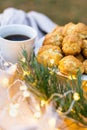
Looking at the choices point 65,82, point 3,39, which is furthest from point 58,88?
point 3,39

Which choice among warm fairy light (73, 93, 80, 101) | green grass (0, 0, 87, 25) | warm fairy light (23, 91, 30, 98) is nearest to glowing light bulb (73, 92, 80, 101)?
warm fairy light (73, 93, 80, 101)

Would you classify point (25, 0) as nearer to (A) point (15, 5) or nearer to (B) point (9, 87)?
(A) point (15, 5)

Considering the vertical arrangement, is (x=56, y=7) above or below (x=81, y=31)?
below

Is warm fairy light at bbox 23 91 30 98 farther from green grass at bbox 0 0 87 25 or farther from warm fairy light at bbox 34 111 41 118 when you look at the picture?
green grass at bbox 0 0 87 25

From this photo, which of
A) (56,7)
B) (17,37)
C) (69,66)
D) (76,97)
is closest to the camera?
(76,97)

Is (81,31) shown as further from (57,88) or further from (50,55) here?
(57,88)

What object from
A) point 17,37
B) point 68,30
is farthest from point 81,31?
point 17,37

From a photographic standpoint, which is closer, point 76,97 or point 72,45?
point 76,97
